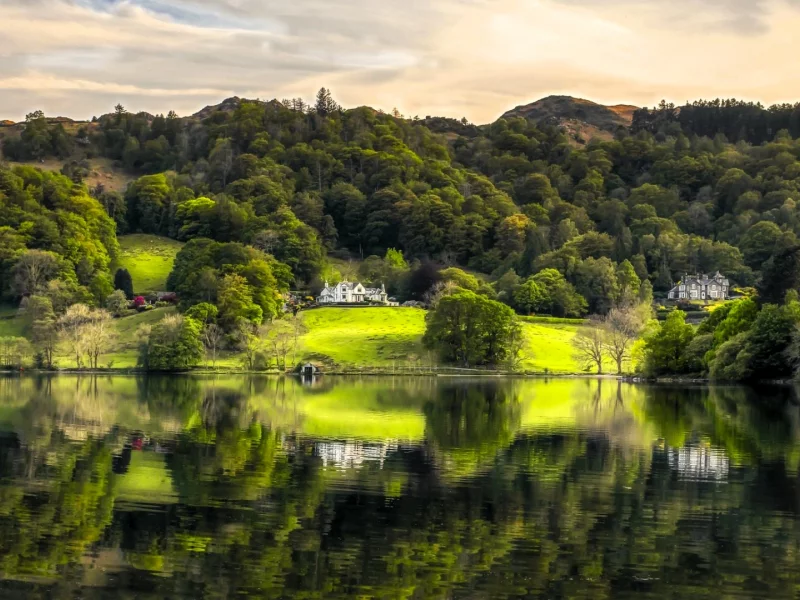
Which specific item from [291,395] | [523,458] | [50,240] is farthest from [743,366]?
[50,240]

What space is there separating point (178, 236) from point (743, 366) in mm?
110242

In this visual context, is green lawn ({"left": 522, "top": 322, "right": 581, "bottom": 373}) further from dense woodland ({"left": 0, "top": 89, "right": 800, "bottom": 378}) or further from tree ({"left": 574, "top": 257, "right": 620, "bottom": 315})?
tree ({"left": 574, "top": 257, "right": 620, "bottom": 315})

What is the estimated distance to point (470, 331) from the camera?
106 m

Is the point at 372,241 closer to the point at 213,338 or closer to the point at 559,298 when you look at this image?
the point at 559,298

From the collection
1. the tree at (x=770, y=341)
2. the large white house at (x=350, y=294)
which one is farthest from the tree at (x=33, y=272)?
the tree at (x=770, y=341)

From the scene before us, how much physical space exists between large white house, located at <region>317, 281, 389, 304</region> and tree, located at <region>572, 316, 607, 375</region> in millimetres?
36061

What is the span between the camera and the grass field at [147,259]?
14325cm

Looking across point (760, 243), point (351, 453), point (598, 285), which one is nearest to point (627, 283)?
point (598, 285)

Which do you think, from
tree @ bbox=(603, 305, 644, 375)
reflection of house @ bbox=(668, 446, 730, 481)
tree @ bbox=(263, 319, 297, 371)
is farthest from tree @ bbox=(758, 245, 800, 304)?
reflection of house @ bbox=(668, 446, 730, 481)

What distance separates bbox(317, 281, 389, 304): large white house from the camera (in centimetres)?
14175

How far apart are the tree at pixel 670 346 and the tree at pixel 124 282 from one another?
230 ft

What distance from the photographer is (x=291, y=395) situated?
69875 millimetres

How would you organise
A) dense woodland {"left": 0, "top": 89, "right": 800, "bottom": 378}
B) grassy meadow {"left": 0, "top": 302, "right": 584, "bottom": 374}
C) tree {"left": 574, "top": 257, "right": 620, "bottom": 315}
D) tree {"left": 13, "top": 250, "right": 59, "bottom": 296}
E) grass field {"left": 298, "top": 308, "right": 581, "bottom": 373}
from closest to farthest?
1. grassy meadow {"left": 0, "top": 302, "right": 584, "bottom": 374}
2. grass field {"left": 298, "top": 308, "right": 581, "bottom": 373}
3. tree {"left": 13, "top": 250, "right": 59, "bottom": 296}
4. dense woodland {"left": 0, "top": 89, "right": 800, "bottom": 378}
5. tree {"left": 574, "top": 257, "right": 620, "bottom": 315}

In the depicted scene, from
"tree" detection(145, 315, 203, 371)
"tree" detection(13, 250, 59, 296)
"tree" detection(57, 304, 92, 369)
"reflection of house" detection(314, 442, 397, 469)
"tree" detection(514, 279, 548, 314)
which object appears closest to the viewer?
"reflection of house" detection(314, 442, 397, 469)
